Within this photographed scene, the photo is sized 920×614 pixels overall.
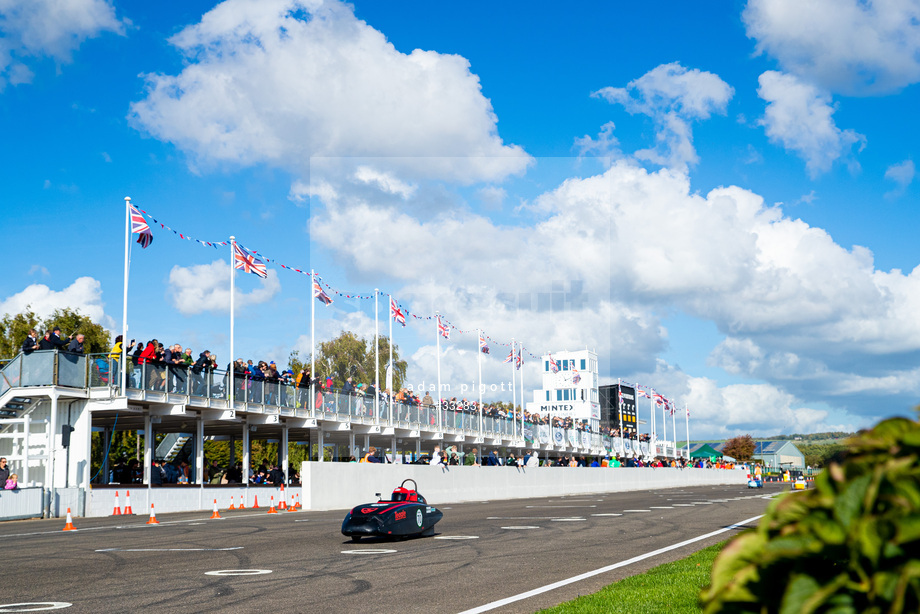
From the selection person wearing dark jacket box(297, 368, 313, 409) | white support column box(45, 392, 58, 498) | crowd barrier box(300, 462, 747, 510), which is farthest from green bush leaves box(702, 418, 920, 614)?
person wearing dark jacket box(297, 368, 313, 409)

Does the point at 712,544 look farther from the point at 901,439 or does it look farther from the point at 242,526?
the point at 901,439

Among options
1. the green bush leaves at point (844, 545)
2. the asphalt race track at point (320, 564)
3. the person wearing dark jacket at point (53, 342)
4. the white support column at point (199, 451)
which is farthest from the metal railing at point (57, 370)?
the green bush leaves at point (844, 545)

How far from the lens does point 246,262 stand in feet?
115

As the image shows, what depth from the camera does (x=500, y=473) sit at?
1642 inches

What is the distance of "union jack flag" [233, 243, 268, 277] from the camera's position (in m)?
34.8

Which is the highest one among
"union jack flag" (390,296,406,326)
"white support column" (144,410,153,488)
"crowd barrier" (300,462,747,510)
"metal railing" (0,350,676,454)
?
"union jack flag" (390,296,406,326)

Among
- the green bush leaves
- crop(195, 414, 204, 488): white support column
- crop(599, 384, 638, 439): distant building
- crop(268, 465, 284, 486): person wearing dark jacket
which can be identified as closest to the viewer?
the green bush leaves

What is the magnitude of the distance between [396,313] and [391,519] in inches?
1153

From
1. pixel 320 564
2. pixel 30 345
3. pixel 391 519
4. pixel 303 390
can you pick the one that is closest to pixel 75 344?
pixel 30 345

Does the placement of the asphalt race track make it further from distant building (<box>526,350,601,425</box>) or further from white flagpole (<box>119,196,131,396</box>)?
distant building (<box>526,350,601,425</box>)

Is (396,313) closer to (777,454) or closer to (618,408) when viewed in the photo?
(618,408)

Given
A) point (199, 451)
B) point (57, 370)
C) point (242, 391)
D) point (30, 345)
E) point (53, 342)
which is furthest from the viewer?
point (242, 391)

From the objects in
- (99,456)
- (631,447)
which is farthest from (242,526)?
(631,447)

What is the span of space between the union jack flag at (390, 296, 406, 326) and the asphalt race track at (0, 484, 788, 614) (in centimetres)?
2320
